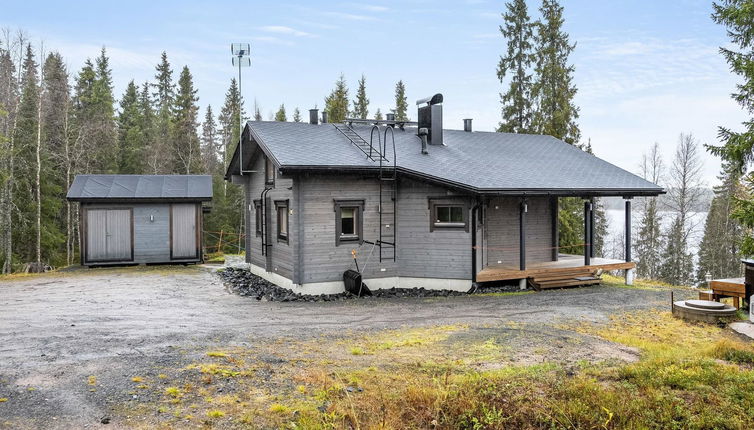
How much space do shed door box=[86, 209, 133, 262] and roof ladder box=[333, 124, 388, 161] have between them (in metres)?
9.02

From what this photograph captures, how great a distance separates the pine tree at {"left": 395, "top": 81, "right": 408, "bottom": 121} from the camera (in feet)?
149

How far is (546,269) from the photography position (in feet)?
48.8

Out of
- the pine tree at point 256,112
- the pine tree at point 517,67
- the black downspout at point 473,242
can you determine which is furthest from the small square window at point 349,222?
the pine tree at point 256,112

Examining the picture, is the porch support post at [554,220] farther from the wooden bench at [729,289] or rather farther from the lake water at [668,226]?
the lake water at [668,226]

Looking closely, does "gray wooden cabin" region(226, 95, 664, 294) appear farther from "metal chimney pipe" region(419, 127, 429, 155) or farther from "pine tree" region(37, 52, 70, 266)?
"pine tree" region(37, 52, 70, 266)

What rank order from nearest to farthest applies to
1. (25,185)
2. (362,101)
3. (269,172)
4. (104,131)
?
(269,172)
(25,185)
(104,131)
(362,101)

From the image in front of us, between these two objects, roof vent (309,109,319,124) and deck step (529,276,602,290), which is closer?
deck step (529,276,602,290)

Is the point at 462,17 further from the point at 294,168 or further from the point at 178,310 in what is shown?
the point at 178,310

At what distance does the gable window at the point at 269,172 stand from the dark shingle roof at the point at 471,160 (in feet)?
3.47

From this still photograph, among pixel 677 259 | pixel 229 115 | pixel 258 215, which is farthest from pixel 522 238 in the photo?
pixel 229 115

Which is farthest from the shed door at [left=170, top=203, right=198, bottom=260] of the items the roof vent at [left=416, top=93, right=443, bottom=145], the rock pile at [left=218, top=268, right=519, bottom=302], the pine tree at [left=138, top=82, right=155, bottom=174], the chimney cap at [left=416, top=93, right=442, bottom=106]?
the pine tree at [left=138, top=82, right=155, bottom=174]

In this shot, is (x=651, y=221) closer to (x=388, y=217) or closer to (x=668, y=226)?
(x=668, y=226)

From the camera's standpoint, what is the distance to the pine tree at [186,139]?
34375 millimetres

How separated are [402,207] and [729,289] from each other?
8.60 m
